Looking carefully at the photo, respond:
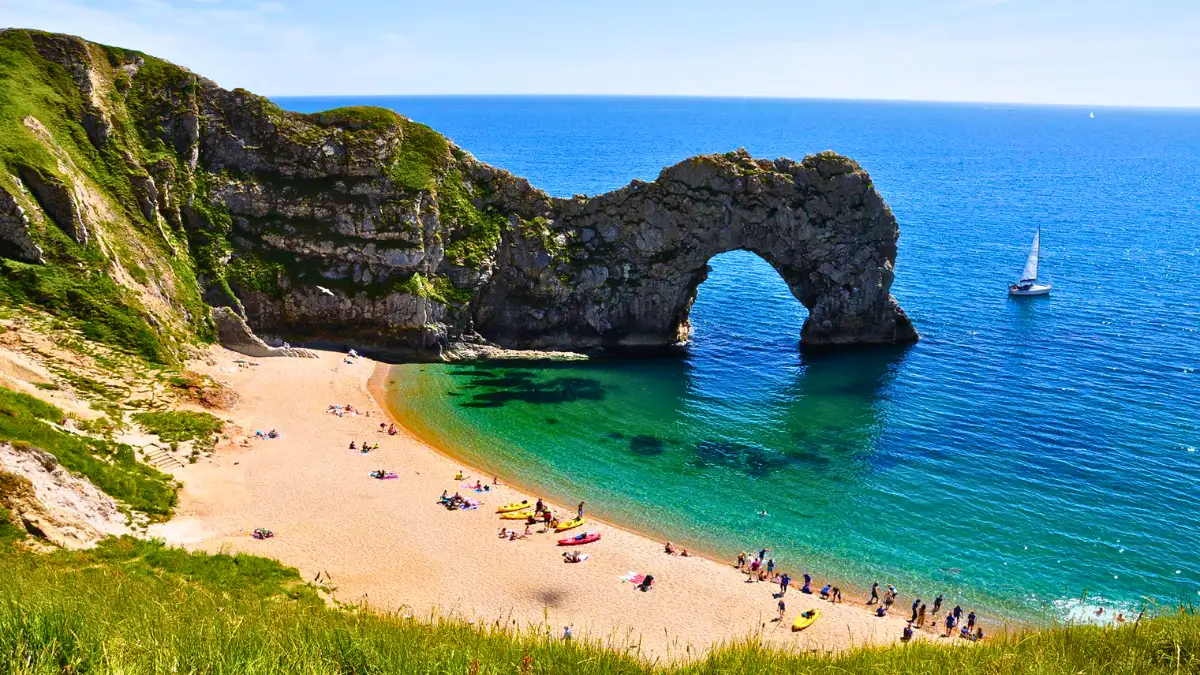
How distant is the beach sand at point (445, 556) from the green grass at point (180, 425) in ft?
5.45

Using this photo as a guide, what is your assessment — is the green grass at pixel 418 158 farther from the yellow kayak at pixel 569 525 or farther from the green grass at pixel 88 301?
the yellow kayak at pixel 569 525

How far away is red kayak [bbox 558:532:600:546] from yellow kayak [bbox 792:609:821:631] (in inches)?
489

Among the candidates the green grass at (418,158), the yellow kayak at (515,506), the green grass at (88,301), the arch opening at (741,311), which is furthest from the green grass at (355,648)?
the arch opening at (741,311)

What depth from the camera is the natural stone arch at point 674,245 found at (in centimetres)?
7356

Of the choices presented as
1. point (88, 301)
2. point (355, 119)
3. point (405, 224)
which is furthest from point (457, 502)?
point (355, 119)

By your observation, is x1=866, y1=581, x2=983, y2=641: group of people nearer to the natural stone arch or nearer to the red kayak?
the red kayak

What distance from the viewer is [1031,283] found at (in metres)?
94.7

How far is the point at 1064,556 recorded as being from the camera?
42250mm

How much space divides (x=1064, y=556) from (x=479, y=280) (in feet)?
169

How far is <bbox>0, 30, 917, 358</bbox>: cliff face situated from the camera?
6756 cm

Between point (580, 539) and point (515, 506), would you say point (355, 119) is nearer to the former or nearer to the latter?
point (515, 506)

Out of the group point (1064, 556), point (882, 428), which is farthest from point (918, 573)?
point (882, 428)

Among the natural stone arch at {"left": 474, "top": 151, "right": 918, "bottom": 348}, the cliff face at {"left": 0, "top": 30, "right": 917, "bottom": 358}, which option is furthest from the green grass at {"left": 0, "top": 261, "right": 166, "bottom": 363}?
the natural stone arch at {"left": 474, "top": 151, "right": 918, "bottom": 348}

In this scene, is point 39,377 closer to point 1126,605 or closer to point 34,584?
point 34,584
